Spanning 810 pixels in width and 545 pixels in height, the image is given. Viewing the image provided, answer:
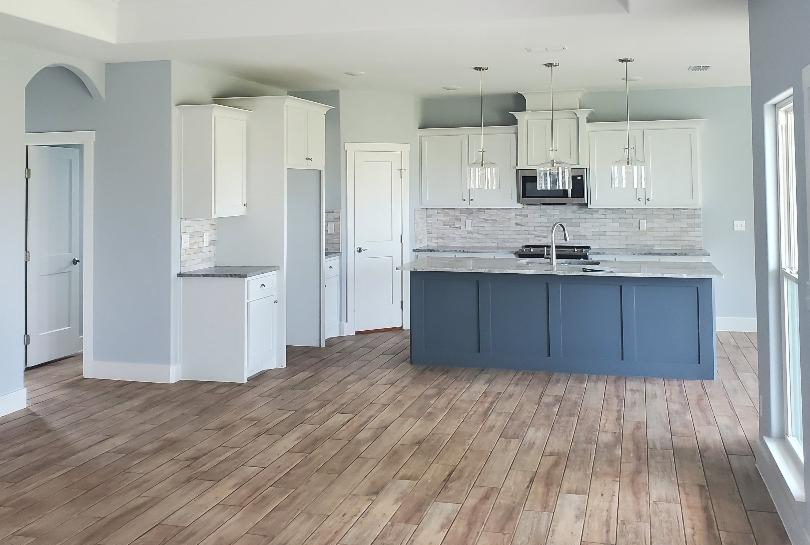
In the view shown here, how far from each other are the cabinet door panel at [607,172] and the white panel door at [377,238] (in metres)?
2.21

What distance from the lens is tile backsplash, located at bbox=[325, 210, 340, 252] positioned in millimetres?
8797

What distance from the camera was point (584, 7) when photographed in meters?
5.11

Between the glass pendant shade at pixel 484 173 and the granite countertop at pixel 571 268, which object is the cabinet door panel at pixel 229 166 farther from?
the glass pendant shade at pixel 484 173

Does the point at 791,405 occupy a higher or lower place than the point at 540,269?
lower

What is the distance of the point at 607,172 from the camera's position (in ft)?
28.8

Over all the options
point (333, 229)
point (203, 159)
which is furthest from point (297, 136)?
point (333, 229)

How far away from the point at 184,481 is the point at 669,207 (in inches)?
251

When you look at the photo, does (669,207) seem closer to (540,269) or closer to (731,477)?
(540,269)

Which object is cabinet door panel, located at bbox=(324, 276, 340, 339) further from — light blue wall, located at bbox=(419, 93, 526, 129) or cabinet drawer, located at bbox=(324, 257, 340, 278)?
light blue wall, located at bbox=(419, 93, 526, 129)

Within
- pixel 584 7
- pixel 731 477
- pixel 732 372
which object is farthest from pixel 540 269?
pixel 731 477

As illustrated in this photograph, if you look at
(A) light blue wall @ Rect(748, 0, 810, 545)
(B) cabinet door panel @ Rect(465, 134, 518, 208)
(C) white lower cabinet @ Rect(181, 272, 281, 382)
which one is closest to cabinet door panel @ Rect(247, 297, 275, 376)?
(C) white lower cabinet @ Rect(181, 272, 281, 382)

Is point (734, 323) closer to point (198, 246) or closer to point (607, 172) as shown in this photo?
point (607, 172)

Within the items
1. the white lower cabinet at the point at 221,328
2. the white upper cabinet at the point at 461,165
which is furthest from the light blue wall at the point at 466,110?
the white lower cabinet at the point at 221,328

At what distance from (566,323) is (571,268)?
19.3 inches
